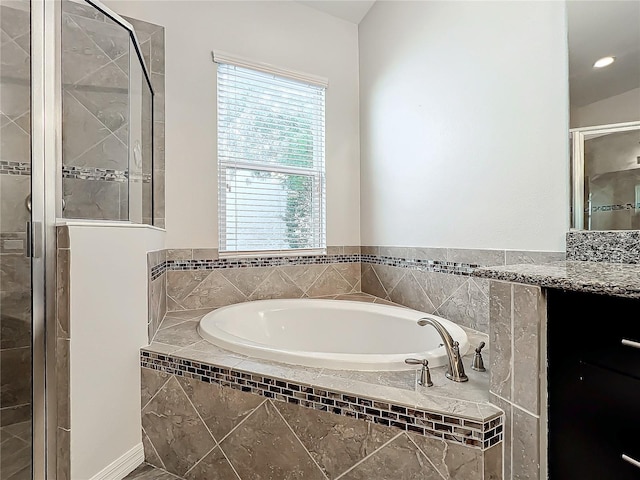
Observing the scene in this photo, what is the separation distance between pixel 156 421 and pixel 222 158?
5.65ft

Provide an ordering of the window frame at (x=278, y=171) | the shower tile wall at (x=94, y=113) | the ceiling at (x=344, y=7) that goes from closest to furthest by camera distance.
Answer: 1. the shower tile wall at (x=94, y=113)
2. the window frame at (x=278, y=171)
3. the ceiling at (x=344, y=7)

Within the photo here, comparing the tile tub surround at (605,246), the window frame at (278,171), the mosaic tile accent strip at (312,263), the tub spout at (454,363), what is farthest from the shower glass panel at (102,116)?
the tile tub surround at (605,246)

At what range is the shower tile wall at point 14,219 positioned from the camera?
121 cm

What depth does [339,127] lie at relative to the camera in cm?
292

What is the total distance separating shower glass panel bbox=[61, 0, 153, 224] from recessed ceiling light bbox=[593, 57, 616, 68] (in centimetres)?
217

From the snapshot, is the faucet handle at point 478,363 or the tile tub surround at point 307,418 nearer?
the tile tub surround at point 307,418

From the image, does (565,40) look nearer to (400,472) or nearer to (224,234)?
(400,472)

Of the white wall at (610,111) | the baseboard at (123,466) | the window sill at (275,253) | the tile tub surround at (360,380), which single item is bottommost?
the baseboard at (123,466)

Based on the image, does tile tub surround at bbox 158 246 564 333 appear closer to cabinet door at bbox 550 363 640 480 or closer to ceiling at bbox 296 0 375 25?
cabinet door at bbox 550 363 640 480

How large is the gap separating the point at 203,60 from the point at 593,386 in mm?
2728

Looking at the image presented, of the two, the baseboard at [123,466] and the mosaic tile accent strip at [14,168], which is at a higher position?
the mosaic tile accent strip at [14,168]

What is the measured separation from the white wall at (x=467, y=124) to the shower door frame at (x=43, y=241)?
1.92m

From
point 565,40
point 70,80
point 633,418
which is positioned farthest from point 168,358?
point 565,40

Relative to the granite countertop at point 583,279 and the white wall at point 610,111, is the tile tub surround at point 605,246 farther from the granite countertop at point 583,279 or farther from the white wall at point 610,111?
the white wall at point 610,111
